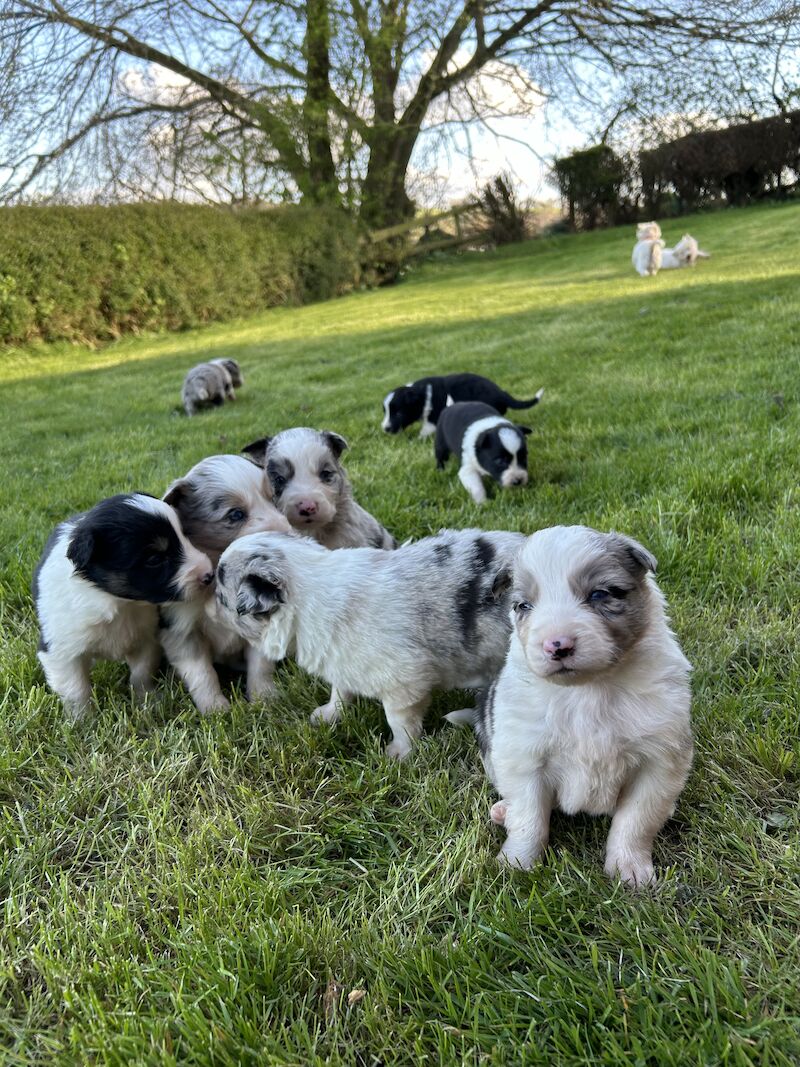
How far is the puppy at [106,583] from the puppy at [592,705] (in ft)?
5.15

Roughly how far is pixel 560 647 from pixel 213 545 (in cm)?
212

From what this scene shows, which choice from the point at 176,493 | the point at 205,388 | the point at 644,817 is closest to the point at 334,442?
the point at 176,493

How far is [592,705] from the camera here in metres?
1.98

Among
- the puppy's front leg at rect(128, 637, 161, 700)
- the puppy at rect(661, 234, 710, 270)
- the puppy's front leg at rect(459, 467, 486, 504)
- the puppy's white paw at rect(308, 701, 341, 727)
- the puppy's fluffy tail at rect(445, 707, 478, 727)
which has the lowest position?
the puppy's fluffy tail at rect(445, 707, 478, 727)

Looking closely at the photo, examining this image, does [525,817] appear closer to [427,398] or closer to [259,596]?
[259,596]

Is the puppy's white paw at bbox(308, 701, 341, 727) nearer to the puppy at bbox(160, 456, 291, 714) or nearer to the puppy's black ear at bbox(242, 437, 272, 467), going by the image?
the puppy at bbox(160, 456, 291, 714)

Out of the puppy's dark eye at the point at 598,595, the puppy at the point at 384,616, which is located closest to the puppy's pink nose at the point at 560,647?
the puppy's dark eye at the point at 598,595

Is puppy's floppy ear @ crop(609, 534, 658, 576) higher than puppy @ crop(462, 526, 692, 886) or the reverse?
higher

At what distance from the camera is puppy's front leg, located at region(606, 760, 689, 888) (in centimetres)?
192

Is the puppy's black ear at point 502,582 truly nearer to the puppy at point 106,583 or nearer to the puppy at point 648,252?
the puppy at point 106,583

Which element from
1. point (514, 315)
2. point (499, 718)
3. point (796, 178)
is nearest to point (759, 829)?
point (499, 718)

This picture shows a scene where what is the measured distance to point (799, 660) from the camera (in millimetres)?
2586

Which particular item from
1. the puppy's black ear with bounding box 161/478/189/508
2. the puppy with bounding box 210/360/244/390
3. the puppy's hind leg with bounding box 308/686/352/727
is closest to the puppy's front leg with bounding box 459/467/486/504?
the puppy's black ear with bounding box 161/478/189/508

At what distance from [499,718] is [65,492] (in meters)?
4.76
